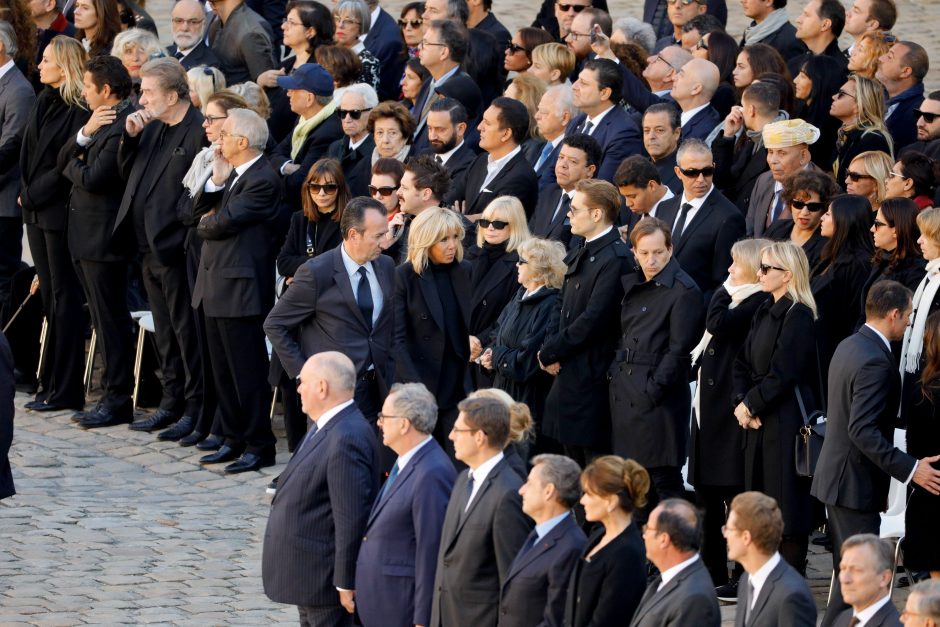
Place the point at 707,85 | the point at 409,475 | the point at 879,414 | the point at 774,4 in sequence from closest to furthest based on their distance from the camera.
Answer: the point at 409,475, the point at 879,414, the point at 707,85, the point at 774,4

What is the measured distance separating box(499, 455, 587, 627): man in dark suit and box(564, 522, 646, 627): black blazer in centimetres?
11

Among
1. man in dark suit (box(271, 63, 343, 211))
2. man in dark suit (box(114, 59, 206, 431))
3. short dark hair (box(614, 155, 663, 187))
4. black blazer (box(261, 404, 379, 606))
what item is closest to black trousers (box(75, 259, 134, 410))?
man in dark suit (box(114, 59, 206, 431))

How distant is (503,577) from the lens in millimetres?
8539

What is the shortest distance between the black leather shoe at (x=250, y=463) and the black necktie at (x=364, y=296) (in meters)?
2.24

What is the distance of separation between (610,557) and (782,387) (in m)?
2.49

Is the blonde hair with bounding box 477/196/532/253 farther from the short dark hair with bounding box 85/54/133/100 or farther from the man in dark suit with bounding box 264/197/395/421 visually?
the short dark hair with bounding box 85/54/133/100

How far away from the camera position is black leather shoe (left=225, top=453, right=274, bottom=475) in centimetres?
1348

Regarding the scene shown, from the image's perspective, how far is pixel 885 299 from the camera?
9586mm

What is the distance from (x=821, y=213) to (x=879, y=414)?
1.77 meters

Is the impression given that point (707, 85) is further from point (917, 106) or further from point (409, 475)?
point (409, 475)

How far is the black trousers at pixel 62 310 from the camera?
49.2 ft

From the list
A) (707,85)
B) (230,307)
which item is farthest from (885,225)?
(230,307)

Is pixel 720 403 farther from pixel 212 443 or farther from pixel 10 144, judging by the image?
pixel 10 144

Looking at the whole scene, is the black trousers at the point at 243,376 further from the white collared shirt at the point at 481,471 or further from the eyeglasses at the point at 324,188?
the white collared shirt at the point at 481,471
